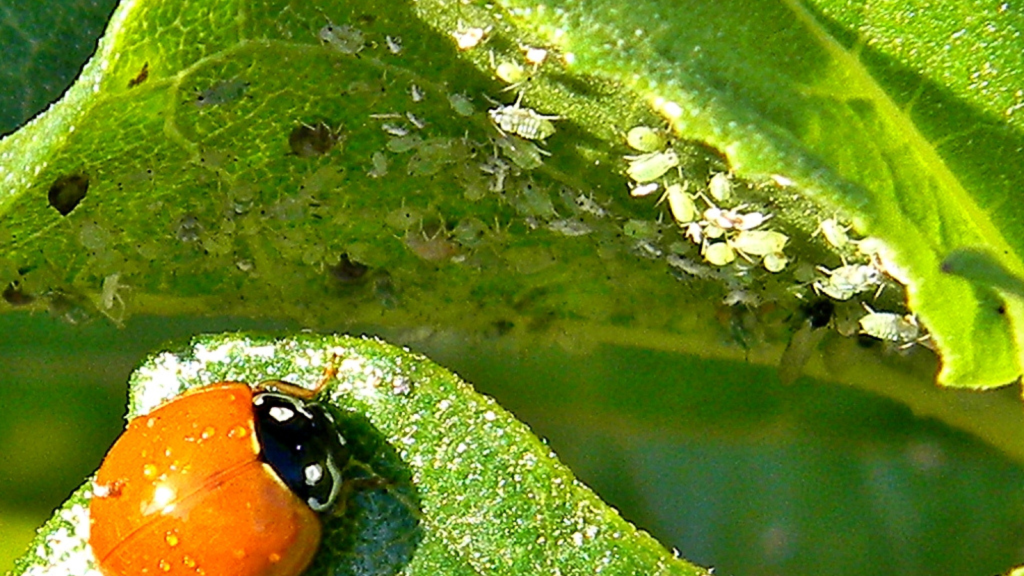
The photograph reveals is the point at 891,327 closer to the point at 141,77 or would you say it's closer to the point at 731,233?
the point at 731,233

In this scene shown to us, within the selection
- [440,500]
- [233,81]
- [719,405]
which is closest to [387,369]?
[440,500]

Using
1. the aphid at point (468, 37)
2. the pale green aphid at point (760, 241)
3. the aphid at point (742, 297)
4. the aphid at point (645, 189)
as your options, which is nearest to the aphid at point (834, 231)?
the pale green aphid at point (760, 241)

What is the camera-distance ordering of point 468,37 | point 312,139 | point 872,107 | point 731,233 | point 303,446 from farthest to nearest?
1. point 303,446
2. point 312,139
3. point 731,233
4. point 468,37
5. point 872,107

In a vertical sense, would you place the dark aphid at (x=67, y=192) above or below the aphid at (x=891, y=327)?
above

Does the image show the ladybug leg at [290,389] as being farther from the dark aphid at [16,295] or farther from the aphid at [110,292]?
the dark aphid at [16,295]

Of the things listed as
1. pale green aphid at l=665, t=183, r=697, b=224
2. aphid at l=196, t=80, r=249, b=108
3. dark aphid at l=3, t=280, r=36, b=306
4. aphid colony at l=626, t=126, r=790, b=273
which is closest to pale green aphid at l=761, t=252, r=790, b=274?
aphid colony at l=626, t=126, r=790, b=273

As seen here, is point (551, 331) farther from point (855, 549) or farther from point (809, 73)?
point (809, 73)

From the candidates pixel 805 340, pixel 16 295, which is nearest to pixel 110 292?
pixel 16 295
